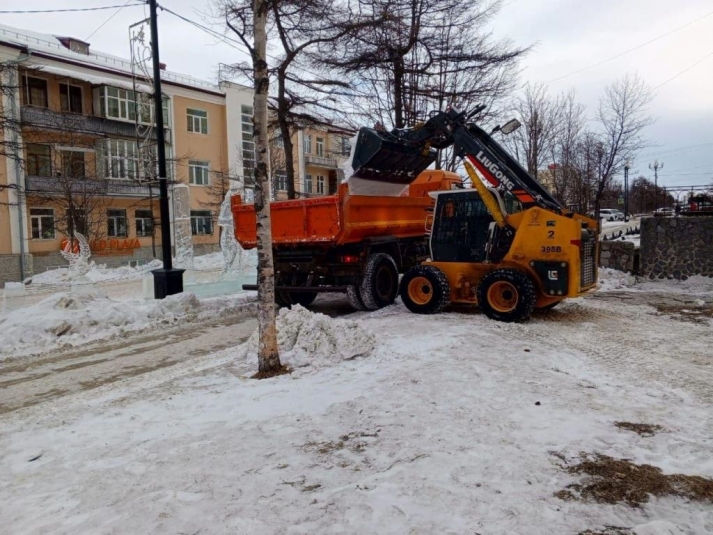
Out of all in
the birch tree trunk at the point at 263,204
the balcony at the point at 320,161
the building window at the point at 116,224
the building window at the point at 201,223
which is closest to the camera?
the birch tree trunk at the point at 263,204

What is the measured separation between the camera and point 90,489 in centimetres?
356

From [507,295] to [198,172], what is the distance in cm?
3003

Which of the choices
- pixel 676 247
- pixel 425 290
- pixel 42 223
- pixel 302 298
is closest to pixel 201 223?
pixel 42 223

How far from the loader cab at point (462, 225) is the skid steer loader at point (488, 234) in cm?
2

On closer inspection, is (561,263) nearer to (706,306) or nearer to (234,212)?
(706,306)

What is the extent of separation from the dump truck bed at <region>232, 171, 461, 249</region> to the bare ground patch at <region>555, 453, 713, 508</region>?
283 inches

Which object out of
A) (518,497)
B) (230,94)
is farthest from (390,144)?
(230,94)

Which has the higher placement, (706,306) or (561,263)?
(561,263)

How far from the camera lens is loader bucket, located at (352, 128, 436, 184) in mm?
10164

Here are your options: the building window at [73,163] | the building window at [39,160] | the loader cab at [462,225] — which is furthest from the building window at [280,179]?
the loader cab at [462,225]

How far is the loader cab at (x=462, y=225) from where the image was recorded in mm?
9719

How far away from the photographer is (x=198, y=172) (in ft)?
115

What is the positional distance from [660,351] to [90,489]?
6822mm

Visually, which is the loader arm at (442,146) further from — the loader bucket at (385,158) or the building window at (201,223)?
the building window at (201,223)
